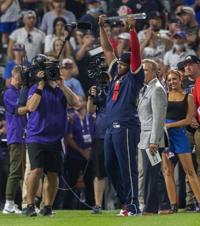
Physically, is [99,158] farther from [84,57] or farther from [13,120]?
[84,57]

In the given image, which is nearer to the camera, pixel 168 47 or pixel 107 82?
pixel 107 82

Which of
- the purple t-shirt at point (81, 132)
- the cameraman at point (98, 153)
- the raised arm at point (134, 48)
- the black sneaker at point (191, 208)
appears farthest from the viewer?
the purple t-shirt at point (81, 132)

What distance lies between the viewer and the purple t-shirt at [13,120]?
59.1 feet

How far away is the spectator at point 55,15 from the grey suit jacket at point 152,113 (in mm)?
8793

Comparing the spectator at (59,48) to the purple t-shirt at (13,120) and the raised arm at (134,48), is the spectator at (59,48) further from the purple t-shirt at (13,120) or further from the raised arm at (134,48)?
the raised arm at (134,48)

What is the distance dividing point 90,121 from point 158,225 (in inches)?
271

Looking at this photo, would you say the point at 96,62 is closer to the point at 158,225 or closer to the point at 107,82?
the point at 107,82

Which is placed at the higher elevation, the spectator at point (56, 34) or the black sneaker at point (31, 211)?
the spectator at point (56, 34)

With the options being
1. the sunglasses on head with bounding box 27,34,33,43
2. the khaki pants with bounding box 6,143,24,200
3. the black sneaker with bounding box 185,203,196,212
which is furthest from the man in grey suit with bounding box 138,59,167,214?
the sunglasses on head with bounding box 27,34,33,43

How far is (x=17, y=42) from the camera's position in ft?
77.4

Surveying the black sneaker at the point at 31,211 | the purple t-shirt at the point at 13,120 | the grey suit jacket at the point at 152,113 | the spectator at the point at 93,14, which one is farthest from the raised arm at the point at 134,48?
the spectator at the point at 93,14

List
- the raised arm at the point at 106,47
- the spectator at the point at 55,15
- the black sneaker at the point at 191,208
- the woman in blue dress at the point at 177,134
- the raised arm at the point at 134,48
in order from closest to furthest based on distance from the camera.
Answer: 1. the raised arm at the point at 134,48
2. the raised arm at the point at 106,47
3. the woman in blue dress at the point at 177,134
4. the black sneaker at the point at 191,208
5. the spectator at the point at 55,15

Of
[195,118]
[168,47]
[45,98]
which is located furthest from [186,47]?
[45,98]

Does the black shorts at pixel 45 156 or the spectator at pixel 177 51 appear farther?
the spectator at pixel 177 51
